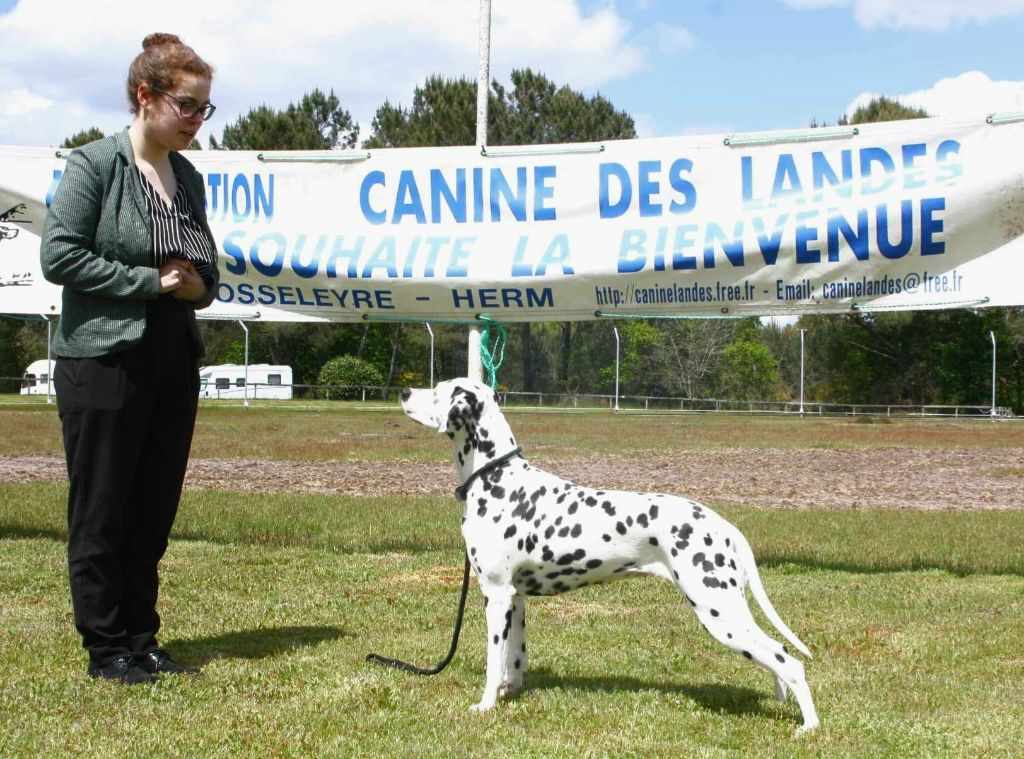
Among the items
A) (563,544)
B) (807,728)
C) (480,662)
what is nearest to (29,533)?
(480,662)

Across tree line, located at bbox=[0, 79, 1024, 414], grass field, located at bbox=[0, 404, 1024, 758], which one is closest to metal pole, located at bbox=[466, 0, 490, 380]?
grass field, located at bbox=[0, 404, 1024, 758]

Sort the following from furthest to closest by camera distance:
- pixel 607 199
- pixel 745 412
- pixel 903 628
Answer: pixel 745 412 < pixel 607 199 < pixel 903 628

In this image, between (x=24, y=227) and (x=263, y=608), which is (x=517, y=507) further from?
(x=24, y=227)

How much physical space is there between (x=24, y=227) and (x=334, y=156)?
2838mm

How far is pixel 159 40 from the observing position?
17.8ft

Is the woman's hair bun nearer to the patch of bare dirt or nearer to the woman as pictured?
the woman

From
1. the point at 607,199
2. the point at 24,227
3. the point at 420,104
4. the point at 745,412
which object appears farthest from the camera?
the point at 420,104

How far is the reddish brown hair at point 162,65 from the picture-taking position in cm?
526

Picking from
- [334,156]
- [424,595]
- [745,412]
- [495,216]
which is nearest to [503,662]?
[424,595]

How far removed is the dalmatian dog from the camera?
4.65m

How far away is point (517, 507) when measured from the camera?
5121 mm

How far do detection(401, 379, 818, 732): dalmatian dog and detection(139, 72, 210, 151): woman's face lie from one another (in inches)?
66.1

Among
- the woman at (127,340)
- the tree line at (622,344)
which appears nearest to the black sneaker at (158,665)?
the woman at (127,340)

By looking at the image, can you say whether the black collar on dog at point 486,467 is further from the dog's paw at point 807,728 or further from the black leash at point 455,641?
the dog's paw at point 807,728
